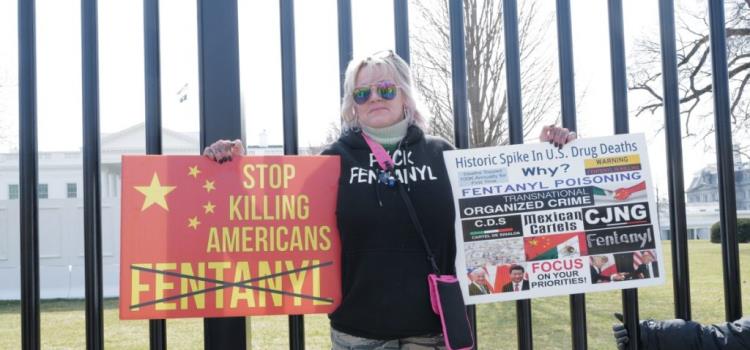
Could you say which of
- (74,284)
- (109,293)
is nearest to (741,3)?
(109,293)

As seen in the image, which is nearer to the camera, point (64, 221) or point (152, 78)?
point (152, 78)

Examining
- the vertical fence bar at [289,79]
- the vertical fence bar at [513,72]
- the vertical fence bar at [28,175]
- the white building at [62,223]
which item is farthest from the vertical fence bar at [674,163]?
the white building at [62,223]

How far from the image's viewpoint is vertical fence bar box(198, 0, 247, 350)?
7.38ft

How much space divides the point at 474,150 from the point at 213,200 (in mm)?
1053

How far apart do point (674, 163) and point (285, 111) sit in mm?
1655

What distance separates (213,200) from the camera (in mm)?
2219

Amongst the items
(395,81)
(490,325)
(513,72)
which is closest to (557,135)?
(513,72)

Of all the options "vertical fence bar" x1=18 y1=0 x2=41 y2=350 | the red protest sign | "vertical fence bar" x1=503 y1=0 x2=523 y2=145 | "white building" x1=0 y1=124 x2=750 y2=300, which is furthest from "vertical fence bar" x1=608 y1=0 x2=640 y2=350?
"white building" x1=0 y1=124 x2=750 y2=300

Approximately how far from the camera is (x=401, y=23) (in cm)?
233

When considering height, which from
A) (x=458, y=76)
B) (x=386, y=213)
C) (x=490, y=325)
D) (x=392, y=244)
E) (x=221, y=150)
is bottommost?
(x=490, y=325)

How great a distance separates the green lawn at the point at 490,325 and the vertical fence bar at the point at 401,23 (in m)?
5.20

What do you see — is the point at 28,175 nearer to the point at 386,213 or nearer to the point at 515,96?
the point at 386,213

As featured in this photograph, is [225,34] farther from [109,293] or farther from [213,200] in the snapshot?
[109,293]

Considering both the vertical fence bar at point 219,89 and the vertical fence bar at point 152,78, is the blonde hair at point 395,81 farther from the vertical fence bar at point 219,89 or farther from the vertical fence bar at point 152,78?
the vertical fence bar at point 152,78
